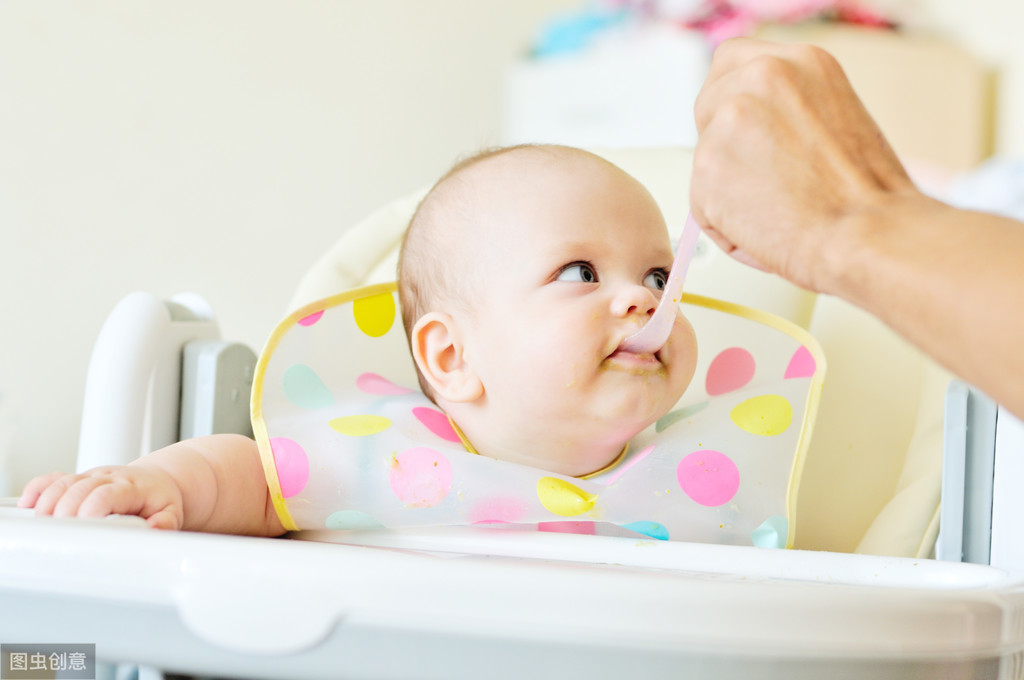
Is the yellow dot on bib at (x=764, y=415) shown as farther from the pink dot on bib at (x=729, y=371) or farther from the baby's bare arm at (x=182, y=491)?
the baby's bare arm at (x=182, y=491)

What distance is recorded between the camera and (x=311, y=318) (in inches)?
32.3

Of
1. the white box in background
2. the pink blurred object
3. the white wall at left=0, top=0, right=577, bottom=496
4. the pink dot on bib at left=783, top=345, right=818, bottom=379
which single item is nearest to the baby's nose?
the pink dot on bib at left=783, top=345, right=818, bottom=379

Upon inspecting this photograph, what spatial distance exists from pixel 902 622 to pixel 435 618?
0.19 meters

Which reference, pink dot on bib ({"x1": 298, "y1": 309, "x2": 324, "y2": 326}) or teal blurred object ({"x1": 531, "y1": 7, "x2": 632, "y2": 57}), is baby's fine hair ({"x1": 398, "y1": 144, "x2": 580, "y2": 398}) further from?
teal blurred object ({"x1": 531, "y1": 7, "x2": 632, "y2": 57})

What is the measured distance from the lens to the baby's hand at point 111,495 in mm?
534

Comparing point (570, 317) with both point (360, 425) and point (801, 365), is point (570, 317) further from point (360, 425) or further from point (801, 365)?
point (801, 365)

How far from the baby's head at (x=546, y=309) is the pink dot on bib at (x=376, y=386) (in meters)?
0.04

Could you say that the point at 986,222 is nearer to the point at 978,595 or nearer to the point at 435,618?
the point at 978,595

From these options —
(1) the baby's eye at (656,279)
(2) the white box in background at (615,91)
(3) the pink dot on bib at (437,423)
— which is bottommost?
(3) the pink dot on bib at (437,423)

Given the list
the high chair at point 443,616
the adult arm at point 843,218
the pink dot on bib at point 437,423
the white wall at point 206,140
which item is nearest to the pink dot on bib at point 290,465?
the pink dot on bib at point 437,423

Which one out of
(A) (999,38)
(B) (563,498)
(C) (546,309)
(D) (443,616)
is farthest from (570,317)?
(A) (999,38)

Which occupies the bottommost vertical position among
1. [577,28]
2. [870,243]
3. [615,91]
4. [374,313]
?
[374,313]

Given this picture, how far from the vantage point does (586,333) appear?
71 centimetres

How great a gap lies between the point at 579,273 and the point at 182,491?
0.32 meters
